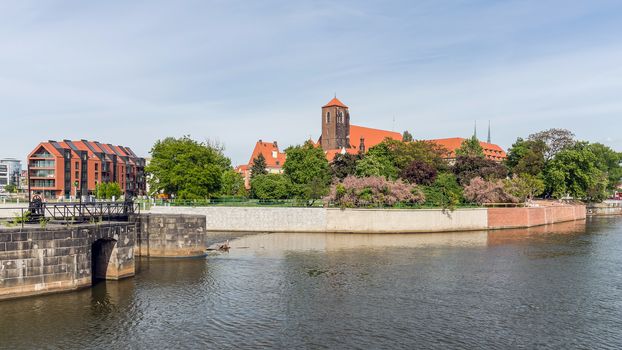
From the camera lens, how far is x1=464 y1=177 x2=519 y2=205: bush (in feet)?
237

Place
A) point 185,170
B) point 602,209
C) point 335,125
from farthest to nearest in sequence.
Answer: point 335,125, point 602,209, point 185,170

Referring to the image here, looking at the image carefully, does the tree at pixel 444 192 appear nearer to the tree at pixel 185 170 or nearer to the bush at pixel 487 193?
the bush at pixel 487 193

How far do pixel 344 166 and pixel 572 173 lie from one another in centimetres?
4724

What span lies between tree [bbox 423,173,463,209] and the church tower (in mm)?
64481

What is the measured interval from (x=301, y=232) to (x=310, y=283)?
29.2 meters

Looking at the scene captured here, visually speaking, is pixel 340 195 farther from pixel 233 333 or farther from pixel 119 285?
pixel 233 333

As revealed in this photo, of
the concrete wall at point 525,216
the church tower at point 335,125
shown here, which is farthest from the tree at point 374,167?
the church tower at point 335,125

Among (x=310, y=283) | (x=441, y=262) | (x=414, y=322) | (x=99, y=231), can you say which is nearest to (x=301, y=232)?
(x=441, y=262)

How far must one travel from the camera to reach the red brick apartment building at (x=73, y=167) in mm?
97938

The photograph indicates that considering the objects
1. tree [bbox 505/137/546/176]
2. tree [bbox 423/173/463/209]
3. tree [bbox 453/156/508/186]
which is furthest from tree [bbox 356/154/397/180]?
tree [bbox 505/137/546/176]

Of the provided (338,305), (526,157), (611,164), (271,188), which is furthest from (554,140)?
(338,305)

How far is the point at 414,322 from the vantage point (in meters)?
24.4

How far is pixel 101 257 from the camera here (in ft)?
106

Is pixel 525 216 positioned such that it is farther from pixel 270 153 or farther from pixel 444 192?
pixel 270 153
